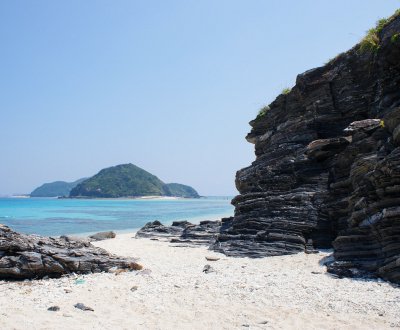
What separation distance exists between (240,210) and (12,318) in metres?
17.6

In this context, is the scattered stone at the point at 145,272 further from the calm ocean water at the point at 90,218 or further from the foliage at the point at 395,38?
the calm ocean water at the point at 90,218

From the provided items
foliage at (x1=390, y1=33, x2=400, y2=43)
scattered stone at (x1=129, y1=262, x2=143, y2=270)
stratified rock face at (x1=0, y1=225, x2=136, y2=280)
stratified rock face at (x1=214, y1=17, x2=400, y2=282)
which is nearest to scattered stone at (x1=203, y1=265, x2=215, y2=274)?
scattered stone at (x1=129, y1=262, x2=143, y2=270)

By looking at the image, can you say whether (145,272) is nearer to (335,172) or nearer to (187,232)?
(335,172)

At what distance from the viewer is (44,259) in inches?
661

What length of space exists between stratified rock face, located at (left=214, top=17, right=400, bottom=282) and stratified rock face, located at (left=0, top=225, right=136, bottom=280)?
25.9 feet

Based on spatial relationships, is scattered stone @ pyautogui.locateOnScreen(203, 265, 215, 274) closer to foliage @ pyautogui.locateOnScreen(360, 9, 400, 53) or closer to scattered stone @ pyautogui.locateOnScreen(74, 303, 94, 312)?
scattered stone @ pyautogui.locateOnScreen(74, 303, 94, 312)

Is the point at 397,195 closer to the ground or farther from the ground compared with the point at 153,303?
farther from the ground

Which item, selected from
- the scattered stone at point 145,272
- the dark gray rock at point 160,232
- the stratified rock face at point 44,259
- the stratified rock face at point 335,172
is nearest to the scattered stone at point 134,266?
the stratified rock face at point 44,259

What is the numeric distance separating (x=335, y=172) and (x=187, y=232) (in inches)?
586

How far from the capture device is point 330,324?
33.5 ft

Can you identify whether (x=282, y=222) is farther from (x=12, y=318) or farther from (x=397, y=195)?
(x=12, y=318)

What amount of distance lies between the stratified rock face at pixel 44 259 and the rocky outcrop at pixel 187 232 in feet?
39.0

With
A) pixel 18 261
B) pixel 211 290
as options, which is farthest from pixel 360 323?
pixel 18 261

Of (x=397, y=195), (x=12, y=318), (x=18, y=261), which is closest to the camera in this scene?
(x=12, y=318)
